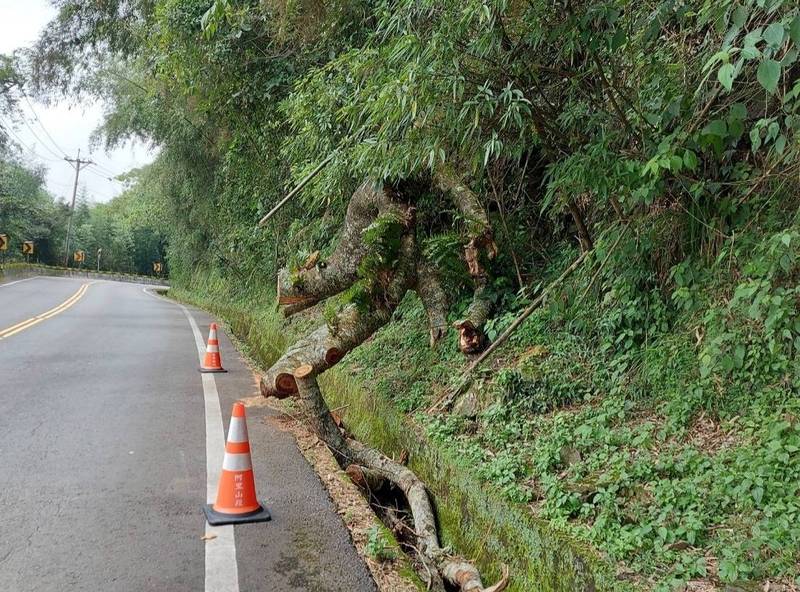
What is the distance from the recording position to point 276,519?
389 centimetres

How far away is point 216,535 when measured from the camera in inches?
142

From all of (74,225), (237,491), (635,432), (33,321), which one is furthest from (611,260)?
(74,225)

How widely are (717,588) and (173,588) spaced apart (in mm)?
2607

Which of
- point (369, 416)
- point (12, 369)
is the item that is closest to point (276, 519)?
point (369, 416)

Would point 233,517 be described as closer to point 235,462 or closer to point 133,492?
point 235,462

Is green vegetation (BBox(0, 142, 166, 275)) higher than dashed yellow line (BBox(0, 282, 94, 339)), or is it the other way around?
green vegetation (BBox(0, 142, 166, 275))

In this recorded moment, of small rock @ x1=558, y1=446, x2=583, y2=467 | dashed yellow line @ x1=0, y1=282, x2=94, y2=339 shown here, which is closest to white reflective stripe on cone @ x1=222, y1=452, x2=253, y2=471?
small rock @ x1=558, y1=446, x2=583, y2=467

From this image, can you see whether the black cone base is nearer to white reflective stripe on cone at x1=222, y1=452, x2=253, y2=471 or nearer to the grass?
white reflective stripe on cone at x1=222, y1=452, x2=253, y2=471

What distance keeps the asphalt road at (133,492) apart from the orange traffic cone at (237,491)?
4.0 inches

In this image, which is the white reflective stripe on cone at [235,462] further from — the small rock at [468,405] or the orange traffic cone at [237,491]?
the small rock at [468,405]

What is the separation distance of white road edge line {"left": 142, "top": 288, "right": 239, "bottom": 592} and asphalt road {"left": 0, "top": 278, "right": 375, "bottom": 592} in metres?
0.03

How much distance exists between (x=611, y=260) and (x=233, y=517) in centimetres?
351

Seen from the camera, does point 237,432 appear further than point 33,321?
No

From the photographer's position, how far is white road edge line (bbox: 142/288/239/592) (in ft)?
10.2
